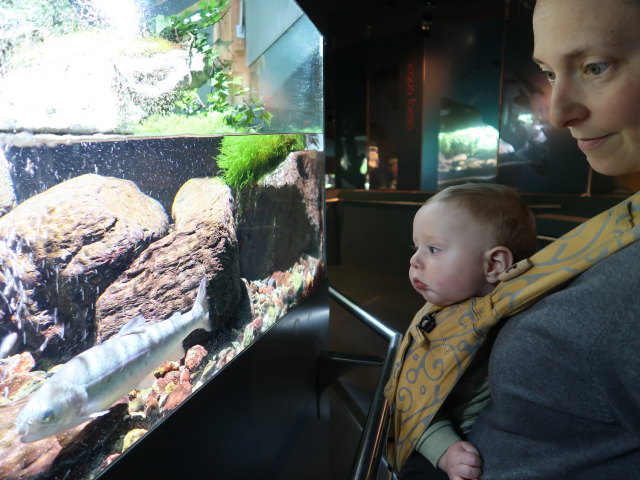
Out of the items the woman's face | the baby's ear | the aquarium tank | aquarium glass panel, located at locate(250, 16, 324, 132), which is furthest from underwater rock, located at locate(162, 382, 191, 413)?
the woman's face

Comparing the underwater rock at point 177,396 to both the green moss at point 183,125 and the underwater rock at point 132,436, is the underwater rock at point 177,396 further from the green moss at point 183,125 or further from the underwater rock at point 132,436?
the green moss at point 183,125

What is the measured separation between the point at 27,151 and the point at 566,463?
1.04 metres

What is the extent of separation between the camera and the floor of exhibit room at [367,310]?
3.05 meters

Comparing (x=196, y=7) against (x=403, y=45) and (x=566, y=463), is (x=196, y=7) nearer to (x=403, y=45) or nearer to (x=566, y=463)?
(x=566, y=463)

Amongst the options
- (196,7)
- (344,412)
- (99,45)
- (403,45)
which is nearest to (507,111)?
(403,45)

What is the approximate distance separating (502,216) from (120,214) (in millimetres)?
909

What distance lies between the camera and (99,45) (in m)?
0.96

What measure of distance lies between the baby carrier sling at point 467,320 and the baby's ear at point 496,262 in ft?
0.23

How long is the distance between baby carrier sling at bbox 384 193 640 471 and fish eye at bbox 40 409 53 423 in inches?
28.3

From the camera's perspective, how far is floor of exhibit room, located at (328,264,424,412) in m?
3.05

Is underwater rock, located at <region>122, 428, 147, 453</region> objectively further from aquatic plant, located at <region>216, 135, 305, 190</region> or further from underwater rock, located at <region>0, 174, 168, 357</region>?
aquatic plant, located at <region>216, 135, 305, 190</region>

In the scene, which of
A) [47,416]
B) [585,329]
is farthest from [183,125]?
[585,329]

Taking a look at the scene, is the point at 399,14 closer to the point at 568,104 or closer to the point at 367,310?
the point at 367,310

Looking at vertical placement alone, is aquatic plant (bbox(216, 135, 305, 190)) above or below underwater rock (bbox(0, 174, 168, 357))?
above
